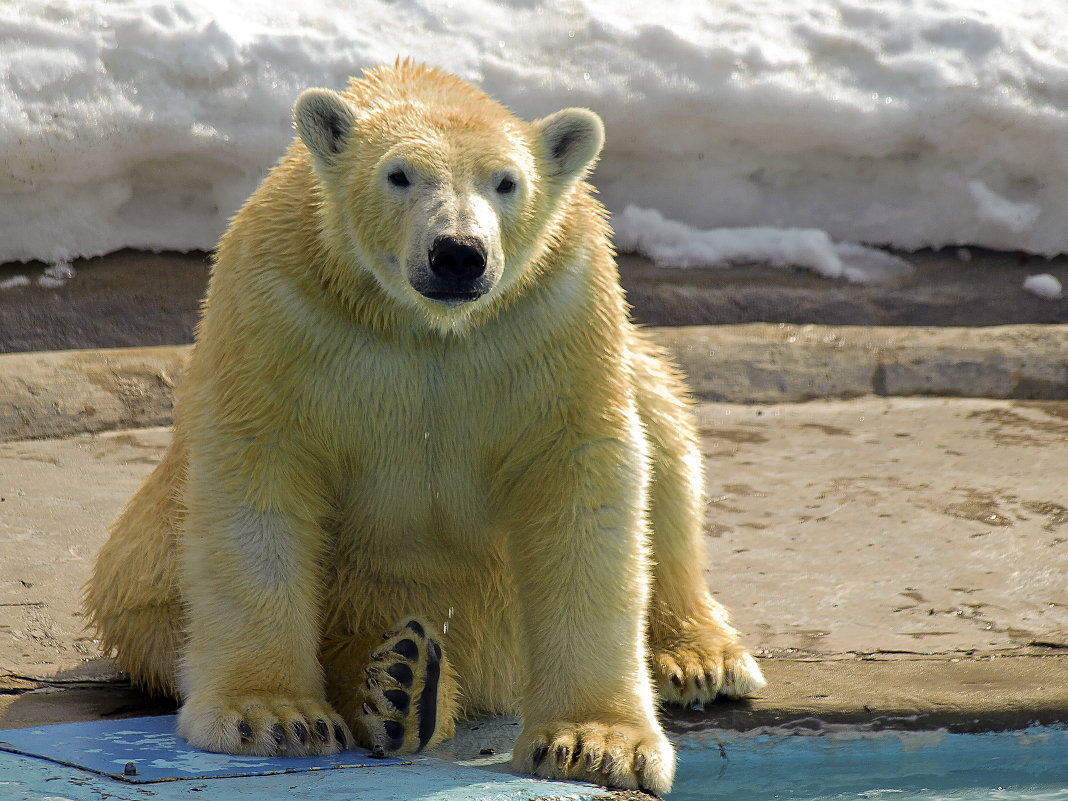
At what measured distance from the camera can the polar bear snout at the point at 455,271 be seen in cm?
234

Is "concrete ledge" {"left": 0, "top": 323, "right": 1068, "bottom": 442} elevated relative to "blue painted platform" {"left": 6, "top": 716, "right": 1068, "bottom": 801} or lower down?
elevated

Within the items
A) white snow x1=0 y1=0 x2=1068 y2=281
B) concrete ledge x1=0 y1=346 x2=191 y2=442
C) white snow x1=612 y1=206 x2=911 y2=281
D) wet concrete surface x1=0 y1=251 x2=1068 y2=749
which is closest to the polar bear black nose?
wet concrete surface x1=0 y1=251 x2=1068 y2=749

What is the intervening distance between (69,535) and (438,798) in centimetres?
207

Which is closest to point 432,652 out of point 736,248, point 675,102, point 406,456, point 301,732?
point 301,732

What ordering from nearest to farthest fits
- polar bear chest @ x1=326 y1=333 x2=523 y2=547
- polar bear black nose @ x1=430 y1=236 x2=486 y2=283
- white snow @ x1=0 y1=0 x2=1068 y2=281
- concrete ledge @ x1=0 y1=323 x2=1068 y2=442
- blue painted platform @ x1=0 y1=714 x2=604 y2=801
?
blue painted platform @ x1=0 y1=714 x2=604 y2=801, polar bear black nose @ x1=430 y1=236 x2=486 y2=283, polar bear chest @ x1=326 y1=333 x2=523 y2=547, concrete ledge @ x1=0 y1=323 x2=1068 y2=442, white snow @ x1=0 y1=0 x2=1068 y2=281

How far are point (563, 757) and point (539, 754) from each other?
60 millimetres

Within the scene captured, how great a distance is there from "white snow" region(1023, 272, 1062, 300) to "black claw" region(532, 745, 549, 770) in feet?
15.8

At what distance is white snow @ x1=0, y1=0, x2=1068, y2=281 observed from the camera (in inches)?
239

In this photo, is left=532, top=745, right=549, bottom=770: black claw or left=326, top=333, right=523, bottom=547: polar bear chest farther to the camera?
left=326, top=333, right=523, bottom=547: polar bear chest

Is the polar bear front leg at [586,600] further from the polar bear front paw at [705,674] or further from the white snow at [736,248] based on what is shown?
the white snow at [736,248]

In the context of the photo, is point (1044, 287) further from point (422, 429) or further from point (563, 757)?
point (563, 757)

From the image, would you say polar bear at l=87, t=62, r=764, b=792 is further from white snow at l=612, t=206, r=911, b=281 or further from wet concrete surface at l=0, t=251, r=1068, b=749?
white snow at l=612, t=206, r=911, b=281

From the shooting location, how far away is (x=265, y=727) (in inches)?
94.3

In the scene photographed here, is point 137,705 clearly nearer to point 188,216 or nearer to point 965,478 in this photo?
point 965,478
